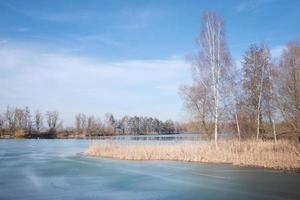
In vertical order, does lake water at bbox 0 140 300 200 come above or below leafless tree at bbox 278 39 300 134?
below

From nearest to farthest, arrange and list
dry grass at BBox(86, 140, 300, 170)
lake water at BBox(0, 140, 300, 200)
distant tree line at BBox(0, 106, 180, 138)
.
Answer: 1. lake water at BBox(0, 140, 300, 200)
2. dry grass at BBox(86, 140, 300, 170)
3. distant tree line at BBox(0, 106, 180, 138)

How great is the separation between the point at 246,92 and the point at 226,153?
12.3 meters

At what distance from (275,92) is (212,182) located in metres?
17.2

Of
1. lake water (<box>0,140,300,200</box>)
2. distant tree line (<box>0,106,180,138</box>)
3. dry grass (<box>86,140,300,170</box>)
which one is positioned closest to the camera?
lake water (<box>0,140,300,200</box>)

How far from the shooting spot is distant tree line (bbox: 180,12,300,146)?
82.3ft

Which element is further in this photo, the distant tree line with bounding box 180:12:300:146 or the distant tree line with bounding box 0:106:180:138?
the distant tree line with bounding box 0:106:180:138

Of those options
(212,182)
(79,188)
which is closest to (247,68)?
(212,182)

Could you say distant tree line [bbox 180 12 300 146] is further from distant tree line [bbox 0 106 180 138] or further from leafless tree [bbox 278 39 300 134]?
distant tree line [bbox 0 106 180 138]

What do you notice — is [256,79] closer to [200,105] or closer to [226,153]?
[200,105]

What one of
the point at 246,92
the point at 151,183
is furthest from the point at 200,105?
the point at 151,183

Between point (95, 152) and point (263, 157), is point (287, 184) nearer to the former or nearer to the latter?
point (263, 157)

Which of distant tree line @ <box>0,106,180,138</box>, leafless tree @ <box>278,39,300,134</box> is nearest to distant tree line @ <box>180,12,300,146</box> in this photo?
leafless tree @ <box>278,39,300,134</box>

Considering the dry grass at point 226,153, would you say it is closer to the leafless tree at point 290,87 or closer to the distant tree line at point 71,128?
the leafless tree at point 290,87

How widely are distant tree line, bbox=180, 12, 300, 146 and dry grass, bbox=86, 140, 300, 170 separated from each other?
203cm
